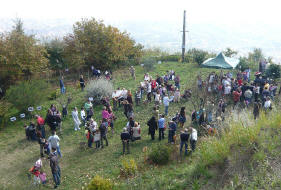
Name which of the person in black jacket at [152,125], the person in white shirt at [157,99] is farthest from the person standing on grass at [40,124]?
the person in white shirt at [157,99]

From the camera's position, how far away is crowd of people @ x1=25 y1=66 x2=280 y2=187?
1098 cm

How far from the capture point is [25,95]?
632 inches

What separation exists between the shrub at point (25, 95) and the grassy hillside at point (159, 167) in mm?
1214

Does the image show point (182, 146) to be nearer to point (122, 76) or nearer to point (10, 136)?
point (10, 136)

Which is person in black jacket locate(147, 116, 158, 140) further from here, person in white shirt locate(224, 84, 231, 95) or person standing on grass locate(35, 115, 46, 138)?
person in white shirt locate(224, 84, 231, 95)

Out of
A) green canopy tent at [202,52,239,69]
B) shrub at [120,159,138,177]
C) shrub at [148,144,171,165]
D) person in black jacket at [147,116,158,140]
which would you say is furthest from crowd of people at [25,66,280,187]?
green canopy tent at [202,52,239,69]

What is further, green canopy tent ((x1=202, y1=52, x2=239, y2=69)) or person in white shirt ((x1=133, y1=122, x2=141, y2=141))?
green canopy tent ((x1=202, y1=52, x2=239, y2=69))

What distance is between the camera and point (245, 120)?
780 cm

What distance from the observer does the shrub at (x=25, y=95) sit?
51.9 feet

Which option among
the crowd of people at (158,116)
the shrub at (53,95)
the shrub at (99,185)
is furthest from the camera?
the shrub at (53,95)

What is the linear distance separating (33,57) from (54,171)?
45.8 feet

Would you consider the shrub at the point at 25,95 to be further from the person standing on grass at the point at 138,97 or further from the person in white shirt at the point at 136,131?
the person in white shirt at the point at 136,131

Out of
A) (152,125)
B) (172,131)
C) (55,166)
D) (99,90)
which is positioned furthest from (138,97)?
(55,166)

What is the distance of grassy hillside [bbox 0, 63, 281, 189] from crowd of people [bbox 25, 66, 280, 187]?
468mm
